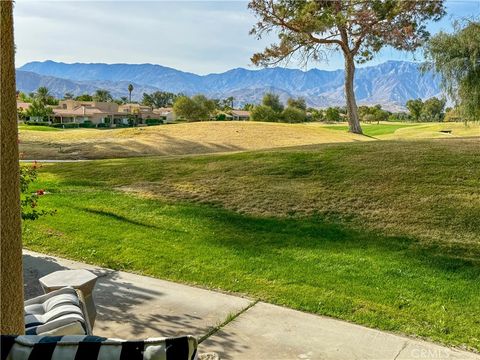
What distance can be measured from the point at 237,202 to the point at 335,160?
13.4 ft

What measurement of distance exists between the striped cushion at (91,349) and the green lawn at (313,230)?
3391mm

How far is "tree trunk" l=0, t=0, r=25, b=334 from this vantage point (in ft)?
8.06

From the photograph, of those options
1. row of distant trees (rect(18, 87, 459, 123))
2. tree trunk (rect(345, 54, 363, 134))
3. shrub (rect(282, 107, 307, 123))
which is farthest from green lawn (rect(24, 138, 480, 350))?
shrub (rect(282, 107, 307, 123))

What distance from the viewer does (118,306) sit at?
200 inches

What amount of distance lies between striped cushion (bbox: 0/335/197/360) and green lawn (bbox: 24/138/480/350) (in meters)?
3.39

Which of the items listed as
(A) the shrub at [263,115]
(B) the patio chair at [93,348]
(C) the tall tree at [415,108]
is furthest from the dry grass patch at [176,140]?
(C) the tall tree at [415,108]

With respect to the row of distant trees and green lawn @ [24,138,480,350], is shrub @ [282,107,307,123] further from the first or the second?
green lawn @ [24,138,480,350]

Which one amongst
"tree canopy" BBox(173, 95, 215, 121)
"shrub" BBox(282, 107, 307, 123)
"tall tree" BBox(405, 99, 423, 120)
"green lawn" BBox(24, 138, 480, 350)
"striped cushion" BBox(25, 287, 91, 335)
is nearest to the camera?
"striped cushion" BBox(25, 287, 91, 335)

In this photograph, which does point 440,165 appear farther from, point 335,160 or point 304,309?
point 304,309

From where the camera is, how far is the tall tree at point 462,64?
792 inches

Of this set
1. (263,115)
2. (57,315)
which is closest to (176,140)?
(57,315)

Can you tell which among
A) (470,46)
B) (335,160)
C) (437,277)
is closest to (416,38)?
(470,46)

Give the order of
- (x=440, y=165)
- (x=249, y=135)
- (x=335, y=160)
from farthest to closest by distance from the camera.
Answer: (x=249, y=135)
(x=335, y=160)
(x=440, y=165)

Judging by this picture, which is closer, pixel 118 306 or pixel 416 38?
pixel 118 306
